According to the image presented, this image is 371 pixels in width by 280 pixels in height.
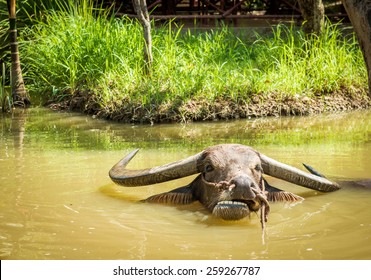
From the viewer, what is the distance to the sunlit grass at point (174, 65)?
11.1m

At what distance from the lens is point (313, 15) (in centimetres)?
1270

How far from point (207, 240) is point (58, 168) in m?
2.81

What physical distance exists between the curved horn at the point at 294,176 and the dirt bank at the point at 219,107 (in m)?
4.40

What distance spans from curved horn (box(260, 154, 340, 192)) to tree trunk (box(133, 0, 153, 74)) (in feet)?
18.0

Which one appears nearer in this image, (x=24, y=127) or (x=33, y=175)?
(x=33, y=175)

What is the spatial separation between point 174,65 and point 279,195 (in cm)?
579

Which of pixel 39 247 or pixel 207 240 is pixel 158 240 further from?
pixel 39 247

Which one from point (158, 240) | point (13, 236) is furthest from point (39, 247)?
point (158, 240)

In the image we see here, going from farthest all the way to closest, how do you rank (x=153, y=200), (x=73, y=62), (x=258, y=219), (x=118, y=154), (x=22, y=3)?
(x=22, y=3) → (x=73, y=62) → (x=118, y=154) → (x=153, y=200) → (x=258, y=219)

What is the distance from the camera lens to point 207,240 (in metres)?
5.15

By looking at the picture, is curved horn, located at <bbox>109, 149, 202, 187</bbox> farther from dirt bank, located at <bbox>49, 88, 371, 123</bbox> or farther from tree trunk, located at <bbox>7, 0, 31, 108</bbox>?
tree trunk, located at <bbox>7, 0, 31, 108</bbox>

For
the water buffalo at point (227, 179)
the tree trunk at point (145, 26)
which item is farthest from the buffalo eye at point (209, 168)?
the tree trunk at point (145, 26)

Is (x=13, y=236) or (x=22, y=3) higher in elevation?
(x=22, y=3)

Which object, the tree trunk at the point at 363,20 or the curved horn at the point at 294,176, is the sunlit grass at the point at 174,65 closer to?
the curved horn at the point at 294,176
